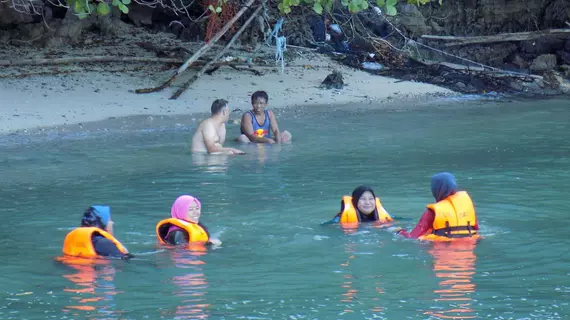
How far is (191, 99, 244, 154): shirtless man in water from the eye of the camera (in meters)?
13.7

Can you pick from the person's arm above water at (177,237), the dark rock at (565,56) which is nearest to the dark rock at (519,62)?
the dark rock at (565,56)

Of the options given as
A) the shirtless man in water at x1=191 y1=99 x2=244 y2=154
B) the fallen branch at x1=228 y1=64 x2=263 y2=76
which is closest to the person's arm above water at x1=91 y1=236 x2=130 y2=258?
the shirtless man in water at x1=191 y1=99 x2=244 y2=154

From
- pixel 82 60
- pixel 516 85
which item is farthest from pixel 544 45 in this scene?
pixel 82 60

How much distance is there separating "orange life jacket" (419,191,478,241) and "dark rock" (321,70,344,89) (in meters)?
12.2

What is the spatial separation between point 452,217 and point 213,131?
6053 mm

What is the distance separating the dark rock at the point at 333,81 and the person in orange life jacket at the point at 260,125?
211 inches

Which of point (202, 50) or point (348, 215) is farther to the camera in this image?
point (202, 50)

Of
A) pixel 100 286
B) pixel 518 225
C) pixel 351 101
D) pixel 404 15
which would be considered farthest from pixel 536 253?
pixel 404 15

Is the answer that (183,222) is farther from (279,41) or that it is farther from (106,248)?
(279,41)

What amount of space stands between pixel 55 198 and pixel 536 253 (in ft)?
17.8

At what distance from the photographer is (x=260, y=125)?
15.1m

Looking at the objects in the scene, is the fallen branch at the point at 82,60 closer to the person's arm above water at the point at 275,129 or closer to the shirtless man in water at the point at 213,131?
the person's arm above water at the point at 275,129

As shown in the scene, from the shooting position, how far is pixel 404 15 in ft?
81.1

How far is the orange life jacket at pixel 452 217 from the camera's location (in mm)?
8242
